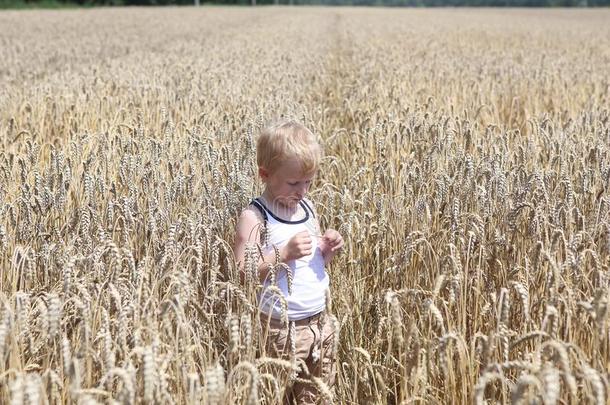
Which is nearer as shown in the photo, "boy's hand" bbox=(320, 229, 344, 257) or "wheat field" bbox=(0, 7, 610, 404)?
"wheat field" bbox=(0, 7, 610, 404)

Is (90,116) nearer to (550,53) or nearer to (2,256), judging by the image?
(2,256)

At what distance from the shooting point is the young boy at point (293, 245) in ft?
6.64

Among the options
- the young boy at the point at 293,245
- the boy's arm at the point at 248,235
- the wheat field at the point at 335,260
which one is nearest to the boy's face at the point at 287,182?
the young boy at the point at 293,245

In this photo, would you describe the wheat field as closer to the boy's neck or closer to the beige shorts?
the beige shorts

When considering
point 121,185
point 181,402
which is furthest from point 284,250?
point 121,185

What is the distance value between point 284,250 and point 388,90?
386 centimetres

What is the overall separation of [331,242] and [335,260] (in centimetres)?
48

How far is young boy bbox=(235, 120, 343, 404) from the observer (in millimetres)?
2023

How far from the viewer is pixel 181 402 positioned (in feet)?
4.94

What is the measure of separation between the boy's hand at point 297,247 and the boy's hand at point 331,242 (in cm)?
12

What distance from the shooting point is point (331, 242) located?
211 cm

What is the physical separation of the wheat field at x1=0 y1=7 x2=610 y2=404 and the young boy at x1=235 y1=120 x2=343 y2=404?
9cm

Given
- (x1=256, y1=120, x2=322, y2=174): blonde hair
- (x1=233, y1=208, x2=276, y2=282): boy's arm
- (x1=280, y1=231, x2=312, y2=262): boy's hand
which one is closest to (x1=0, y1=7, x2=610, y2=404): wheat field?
(x1=233, y1=208, x2=276, y2=282): boy's arm

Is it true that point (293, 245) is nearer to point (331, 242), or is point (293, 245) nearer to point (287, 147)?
point (331, 242)
